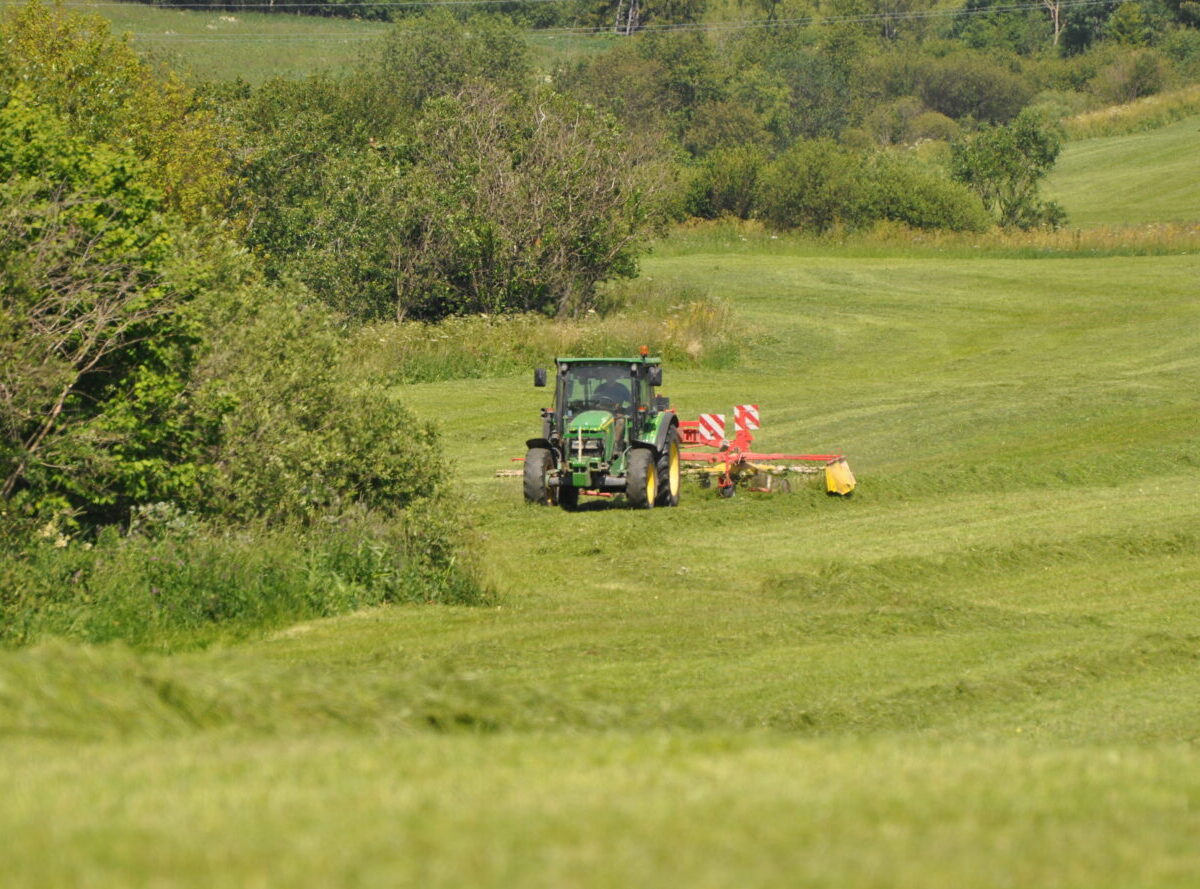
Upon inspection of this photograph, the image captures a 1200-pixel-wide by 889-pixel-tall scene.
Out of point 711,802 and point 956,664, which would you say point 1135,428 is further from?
point 711,802

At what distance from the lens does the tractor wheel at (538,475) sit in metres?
22.8

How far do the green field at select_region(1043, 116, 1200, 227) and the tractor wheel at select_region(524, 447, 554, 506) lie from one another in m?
50.6

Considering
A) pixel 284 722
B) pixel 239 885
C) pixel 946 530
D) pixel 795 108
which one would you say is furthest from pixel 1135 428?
pixel 795 108

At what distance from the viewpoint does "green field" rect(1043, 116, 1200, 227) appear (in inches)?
2859

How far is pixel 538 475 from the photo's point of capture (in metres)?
22.8

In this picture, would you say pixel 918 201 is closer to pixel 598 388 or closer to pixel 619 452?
pixel 598 388

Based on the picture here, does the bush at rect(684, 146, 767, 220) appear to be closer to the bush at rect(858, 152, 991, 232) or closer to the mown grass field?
the bush at rect(858, 152, 991, 232)

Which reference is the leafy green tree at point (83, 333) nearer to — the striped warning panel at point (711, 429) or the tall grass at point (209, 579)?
the tall grass at point (209, 579)

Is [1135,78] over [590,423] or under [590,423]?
over

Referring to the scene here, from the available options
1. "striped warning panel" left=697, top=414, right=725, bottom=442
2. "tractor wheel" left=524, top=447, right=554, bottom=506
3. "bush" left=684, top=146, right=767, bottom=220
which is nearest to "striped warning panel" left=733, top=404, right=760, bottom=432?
"striped warning panel" left=697, top=414, right=725, bottom=442

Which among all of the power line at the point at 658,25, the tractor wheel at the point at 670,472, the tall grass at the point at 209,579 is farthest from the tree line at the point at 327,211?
the power line at the point at 658,25

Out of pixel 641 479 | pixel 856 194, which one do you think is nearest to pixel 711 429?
pixel 641 479

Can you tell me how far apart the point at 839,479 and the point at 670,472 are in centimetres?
221

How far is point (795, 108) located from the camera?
120 metres
